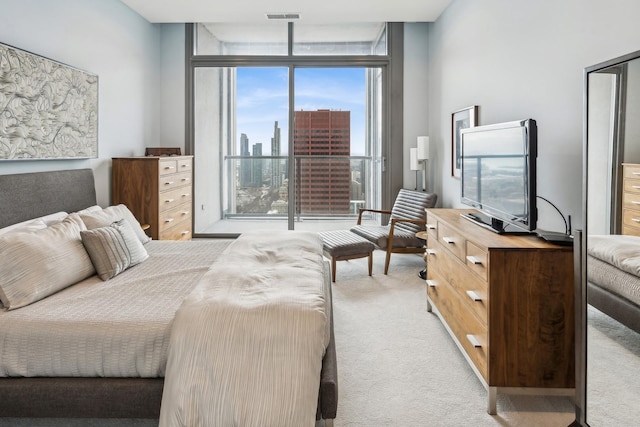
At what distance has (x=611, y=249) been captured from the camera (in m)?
1.62

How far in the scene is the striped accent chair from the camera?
4.78 m

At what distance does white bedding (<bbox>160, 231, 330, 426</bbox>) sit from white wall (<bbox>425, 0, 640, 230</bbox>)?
5.71 ft

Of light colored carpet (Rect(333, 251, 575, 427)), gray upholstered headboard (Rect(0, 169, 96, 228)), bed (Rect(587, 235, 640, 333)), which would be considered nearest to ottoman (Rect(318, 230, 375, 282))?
light colored carpet (Rect(333, 251, 575, 427))

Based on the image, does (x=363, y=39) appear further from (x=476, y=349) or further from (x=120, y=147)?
(x=476, y=349)

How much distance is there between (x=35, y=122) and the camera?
335 centimetres

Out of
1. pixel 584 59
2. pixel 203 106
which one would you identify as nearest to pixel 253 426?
pixel 584 59

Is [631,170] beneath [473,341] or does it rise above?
above

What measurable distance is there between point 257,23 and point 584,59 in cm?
442

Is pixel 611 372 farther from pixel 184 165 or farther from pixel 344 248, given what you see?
pixel 184 165

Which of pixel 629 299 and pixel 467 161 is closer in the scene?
pixel 629 299

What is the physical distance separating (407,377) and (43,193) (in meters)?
2.84

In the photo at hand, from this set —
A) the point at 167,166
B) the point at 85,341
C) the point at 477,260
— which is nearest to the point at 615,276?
the point at 477,260

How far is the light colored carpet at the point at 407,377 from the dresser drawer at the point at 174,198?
2.03 m

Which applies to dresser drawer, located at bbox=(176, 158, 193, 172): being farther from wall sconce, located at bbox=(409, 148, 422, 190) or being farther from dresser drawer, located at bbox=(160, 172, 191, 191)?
wall sconce, located at bbox=(409, 148, 422, 190)
